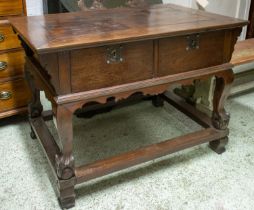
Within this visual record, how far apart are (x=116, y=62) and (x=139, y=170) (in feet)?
2.11

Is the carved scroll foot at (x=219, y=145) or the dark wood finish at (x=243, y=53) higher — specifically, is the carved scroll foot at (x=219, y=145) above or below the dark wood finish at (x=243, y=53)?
below

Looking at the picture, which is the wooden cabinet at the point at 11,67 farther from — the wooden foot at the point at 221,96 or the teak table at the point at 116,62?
the wooden foot at the point at 221,96

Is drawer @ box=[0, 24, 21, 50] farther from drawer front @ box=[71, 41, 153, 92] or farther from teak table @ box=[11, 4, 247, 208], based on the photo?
drawer front @ box=[71, 41, 153, 92]

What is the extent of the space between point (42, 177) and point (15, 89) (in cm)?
63

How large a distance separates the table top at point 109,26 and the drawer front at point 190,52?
0.19 feet

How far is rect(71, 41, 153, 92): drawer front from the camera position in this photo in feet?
4.38

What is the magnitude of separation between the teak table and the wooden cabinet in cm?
22

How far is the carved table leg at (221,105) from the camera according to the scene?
1.76 meters

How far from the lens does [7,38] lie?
1.90 m

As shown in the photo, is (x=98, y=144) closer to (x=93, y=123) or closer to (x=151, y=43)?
(x=93, y=123)

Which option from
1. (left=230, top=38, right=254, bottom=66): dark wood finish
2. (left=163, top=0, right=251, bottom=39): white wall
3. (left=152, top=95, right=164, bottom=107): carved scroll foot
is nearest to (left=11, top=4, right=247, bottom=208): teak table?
(left=230, top=38, right=254, bottom=66): dark wood finish

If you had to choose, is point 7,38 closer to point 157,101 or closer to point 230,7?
point 157,101

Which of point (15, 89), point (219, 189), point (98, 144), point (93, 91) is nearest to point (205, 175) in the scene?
point (219, 189)

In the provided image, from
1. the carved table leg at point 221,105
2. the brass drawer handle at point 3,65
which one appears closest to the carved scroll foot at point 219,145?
the carved table leg at point 221,105
